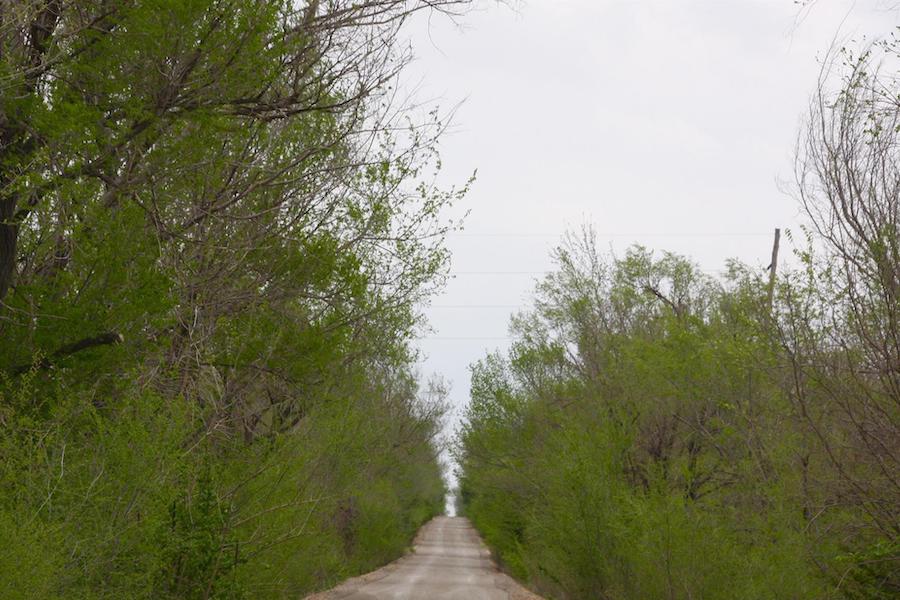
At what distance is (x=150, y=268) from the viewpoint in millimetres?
11383

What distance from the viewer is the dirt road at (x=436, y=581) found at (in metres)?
29.6

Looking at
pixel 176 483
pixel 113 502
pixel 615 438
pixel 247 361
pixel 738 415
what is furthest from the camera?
pixel 615 438

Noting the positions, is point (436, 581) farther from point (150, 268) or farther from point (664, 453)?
point (150, 268)

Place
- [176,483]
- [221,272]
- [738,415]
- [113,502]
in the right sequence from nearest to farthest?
[113,502] → [176,483] → [221,272] → [738,415]

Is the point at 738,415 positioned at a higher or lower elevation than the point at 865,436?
higher

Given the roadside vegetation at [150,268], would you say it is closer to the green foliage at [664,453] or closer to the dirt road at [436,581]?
the green foliage at [664,453]

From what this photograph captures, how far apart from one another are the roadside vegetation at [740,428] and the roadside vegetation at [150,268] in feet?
19.7

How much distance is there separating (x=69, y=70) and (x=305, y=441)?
8840 mm

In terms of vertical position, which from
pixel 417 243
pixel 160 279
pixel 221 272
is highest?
pixel 417 243

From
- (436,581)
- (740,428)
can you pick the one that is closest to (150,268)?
(740,428)

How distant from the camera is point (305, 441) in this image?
1738 cm

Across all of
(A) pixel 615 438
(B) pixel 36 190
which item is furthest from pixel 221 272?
(A) pixel 615 438

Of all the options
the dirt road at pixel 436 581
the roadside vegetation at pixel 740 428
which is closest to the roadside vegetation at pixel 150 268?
the roadside vegetation at pixel 740 428

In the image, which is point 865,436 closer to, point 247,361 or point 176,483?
point 176,483
